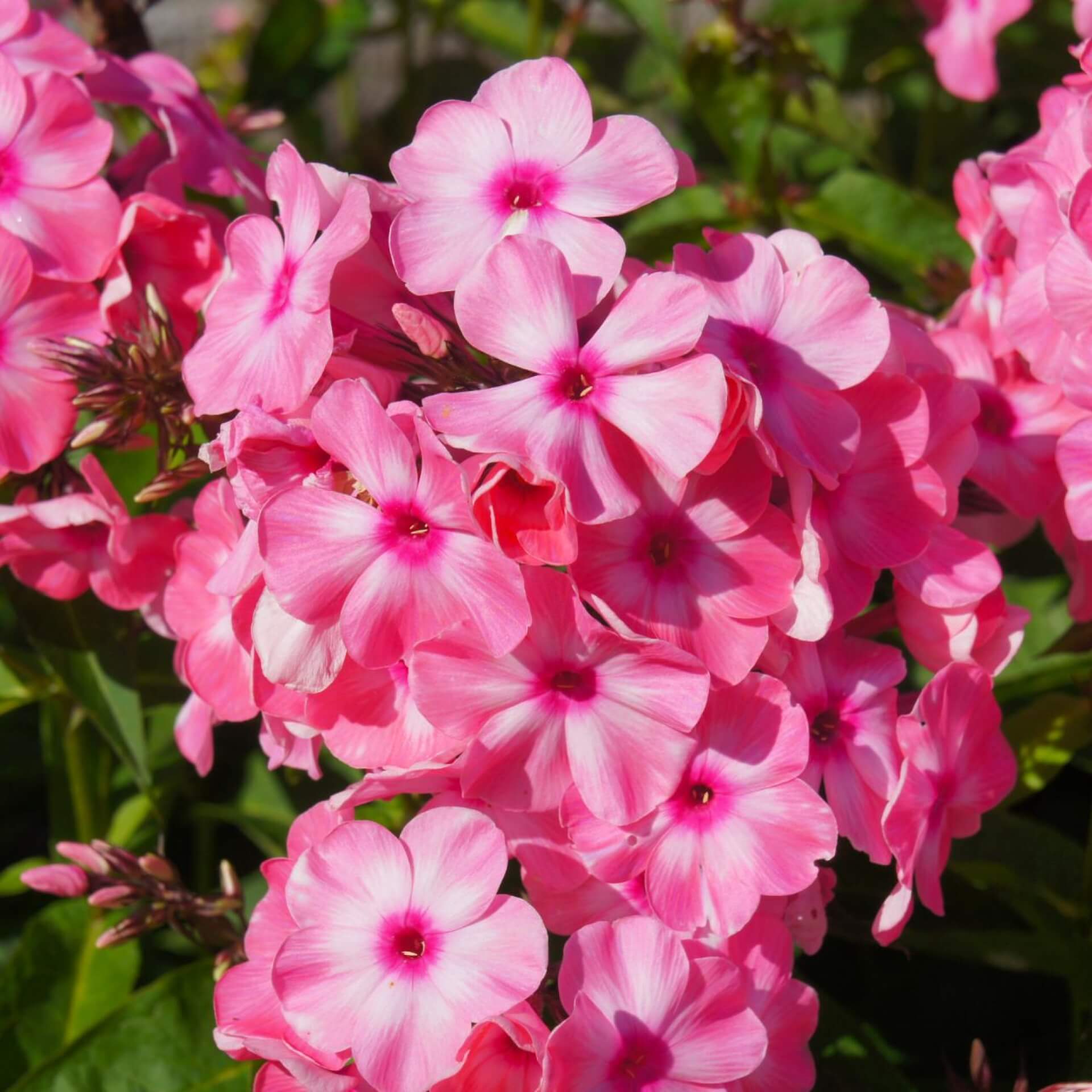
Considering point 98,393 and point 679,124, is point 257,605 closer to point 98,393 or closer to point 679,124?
point 98,393

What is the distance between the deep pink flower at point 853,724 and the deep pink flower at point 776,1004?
39 mm

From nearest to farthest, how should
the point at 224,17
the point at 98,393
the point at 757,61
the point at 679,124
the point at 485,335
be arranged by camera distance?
the point at 485,335 → the point at 98,393 → the point at 757,61 → the point at 679,124 → the point at 224,17

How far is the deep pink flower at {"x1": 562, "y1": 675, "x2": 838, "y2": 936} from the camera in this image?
648mm

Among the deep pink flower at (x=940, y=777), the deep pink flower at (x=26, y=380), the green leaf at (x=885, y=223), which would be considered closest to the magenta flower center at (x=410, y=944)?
the deep pink flower at (x=940, y=777)

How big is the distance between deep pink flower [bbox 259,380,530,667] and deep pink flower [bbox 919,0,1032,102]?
881mm

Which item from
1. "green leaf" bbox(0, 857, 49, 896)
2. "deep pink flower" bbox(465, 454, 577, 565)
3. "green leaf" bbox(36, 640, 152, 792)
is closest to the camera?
"deep pink flower" bbox(465, 454, 577, 565)

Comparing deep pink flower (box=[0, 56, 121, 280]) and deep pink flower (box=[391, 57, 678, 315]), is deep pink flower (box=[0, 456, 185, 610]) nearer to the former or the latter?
deep pink flower (box=[0, 56, 121, 280])

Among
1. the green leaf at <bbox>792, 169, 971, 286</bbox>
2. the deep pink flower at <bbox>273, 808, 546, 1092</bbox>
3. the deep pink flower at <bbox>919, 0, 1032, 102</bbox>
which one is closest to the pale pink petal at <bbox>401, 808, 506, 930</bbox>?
the deep pink flower at <bbox>273, 808, 546, 1092</bbox>

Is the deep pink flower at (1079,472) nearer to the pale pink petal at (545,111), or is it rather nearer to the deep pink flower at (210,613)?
the pale pink petal at (545,111)

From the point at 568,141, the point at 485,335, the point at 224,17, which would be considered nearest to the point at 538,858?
the point at 485,335

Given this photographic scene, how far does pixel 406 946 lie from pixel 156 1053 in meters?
0.34

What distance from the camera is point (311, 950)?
65 cm

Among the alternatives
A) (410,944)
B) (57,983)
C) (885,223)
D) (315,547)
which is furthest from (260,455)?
(885,223)

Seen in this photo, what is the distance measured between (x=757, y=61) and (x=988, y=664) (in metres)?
0.74
